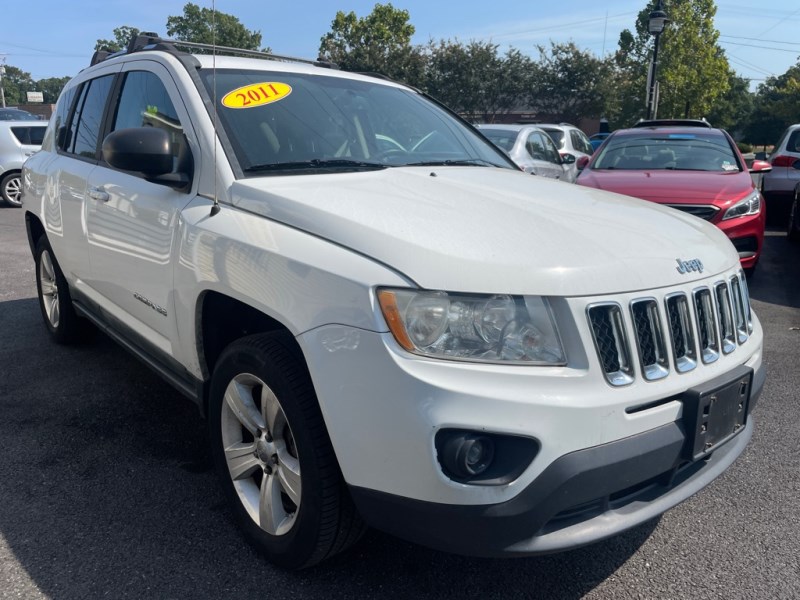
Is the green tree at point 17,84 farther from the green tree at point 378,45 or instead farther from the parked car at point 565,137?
the parked car at point 565,137

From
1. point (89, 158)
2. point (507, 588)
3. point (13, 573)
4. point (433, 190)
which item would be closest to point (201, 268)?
point (433, 190)

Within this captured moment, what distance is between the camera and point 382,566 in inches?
97.7

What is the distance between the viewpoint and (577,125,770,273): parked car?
20.4 ft

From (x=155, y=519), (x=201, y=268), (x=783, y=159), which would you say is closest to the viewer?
(x=201, y=268)

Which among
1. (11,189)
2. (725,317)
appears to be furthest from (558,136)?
(725,317)

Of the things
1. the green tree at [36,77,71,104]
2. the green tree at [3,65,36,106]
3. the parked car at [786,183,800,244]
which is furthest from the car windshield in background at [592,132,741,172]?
the green tree at [3,65,36,106]

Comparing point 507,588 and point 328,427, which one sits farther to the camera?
point 507,588

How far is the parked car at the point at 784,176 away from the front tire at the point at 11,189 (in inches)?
510

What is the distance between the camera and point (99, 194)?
349 cm

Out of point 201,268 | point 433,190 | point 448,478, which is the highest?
point 433,190

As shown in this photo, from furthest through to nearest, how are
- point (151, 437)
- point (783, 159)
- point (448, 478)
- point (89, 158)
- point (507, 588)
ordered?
point (783, 159) → point (89, 158) → point (151, 437) → point (507, 588) → point (448, 478)

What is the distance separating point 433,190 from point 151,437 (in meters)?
1.95

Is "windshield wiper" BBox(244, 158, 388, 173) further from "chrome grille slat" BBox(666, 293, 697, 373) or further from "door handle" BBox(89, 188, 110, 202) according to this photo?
"chrome grille slat" BBox(666, 293, 697, 373)

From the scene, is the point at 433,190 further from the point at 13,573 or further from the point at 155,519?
the point at 13,573
